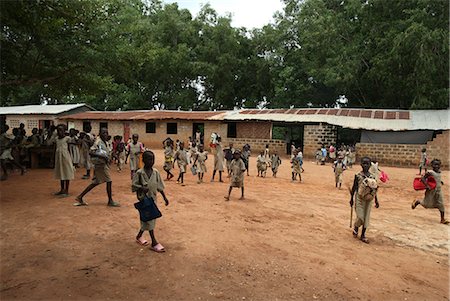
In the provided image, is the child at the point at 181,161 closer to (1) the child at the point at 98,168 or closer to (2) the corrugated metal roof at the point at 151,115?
(1) the child at the point at 98,168

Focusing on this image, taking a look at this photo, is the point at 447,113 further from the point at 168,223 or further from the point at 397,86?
the point at 168,223

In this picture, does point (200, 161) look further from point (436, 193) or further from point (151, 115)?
point (151, 115)

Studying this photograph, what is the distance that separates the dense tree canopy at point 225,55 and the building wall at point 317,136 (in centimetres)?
589

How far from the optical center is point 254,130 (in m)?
21.7

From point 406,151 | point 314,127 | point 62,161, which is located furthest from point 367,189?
point 314,127

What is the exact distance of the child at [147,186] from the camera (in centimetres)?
442

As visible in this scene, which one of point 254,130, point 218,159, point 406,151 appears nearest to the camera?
point 218,159

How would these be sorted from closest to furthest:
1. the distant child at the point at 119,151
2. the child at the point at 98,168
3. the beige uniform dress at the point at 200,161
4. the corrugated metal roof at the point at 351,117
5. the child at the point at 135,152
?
the child at the point at 98,168
the child at the point at 135,152
the beige uniform dress at the point at 200,161
the distant child at the point at 119,151
the corrugated metal roof at the point at 351,117

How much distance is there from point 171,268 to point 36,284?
1.41 meters

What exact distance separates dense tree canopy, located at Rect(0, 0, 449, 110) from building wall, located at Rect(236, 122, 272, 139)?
6.72 metres

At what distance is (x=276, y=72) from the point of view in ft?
98.1

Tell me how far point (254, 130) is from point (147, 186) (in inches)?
691

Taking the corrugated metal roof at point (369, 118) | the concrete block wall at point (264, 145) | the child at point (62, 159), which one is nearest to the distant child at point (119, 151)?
the child at point (62, 159)

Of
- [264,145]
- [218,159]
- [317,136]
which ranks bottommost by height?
[218,159]
